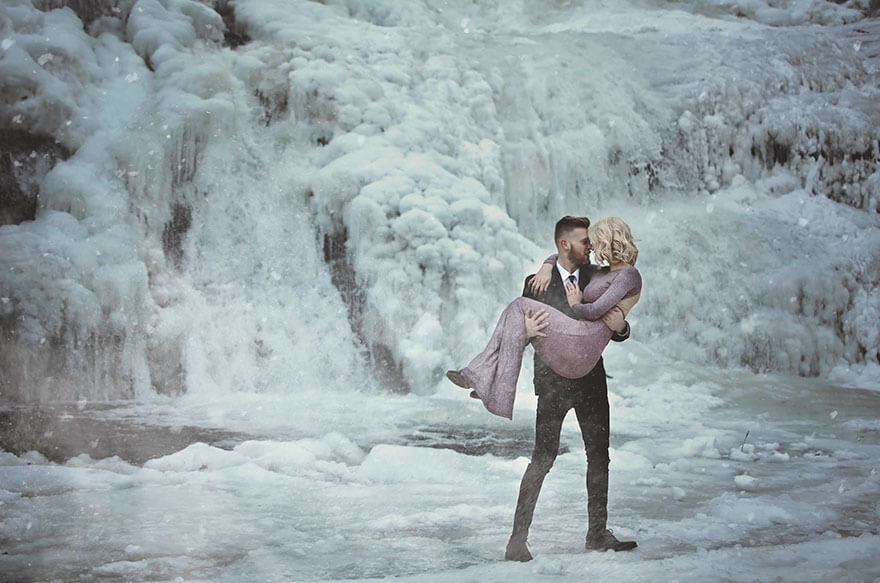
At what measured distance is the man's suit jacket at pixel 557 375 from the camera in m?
2.46

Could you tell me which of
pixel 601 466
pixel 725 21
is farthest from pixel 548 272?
pixel 725 21

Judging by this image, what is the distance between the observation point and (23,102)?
5.92 meters

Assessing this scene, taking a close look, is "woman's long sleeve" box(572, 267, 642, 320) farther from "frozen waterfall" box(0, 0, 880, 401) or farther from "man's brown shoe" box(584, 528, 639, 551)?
"frozen waterfall" box(0, 0, 880, 401)

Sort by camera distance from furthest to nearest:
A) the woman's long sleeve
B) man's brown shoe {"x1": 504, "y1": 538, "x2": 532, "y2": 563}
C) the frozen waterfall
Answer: the frozen waterfall < man's brown shoe {"x1": 504, "y1": 538, "x2": 532, "y2": 563} < the woman's long sleeve

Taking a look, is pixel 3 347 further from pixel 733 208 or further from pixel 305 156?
pixel 733 208

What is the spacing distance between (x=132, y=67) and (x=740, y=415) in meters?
5.28

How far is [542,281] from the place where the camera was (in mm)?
2518

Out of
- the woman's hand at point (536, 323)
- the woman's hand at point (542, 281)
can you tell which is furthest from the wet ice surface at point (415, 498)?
the woman's hand at point (542, 281)

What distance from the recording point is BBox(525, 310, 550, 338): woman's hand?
7.97ft

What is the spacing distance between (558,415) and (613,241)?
1.81 ft

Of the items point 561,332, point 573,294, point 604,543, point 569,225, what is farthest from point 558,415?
point 569,225

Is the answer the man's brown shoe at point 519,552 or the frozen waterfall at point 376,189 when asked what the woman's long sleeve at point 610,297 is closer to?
the man's brown shoe at point 519,552

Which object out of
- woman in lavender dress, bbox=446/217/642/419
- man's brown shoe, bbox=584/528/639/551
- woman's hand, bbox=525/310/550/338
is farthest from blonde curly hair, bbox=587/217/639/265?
man's brown shoe, bbox=584/528/639/551

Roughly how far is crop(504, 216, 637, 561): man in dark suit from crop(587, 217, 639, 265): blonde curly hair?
0.06m
